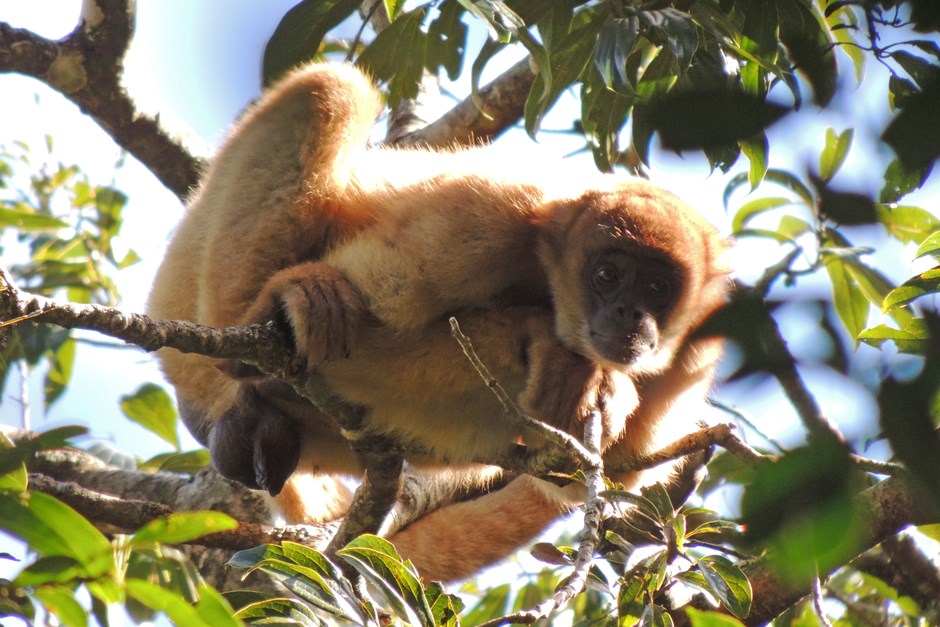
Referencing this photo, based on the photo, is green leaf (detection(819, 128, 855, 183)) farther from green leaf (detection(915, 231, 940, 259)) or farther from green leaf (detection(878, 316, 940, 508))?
green leaf (detection(915, 231, 940, 259))

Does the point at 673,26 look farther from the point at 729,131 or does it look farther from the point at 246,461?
the point at 246,461

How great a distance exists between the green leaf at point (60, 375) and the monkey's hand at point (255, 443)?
3.22 meters

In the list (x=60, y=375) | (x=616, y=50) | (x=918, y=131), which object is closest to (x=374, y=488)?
(x=616, y=50)

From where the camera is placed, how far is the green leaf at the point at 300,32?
4.20m

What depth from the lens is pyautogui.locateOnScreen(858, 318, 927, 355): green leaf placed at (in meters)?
1.04

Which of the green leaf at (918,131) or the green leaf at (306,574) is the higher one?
the green leaf at (918,131)

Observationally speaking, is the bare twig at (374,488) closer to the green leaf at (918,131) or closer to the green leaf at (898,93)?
the green leaf at (898,93)

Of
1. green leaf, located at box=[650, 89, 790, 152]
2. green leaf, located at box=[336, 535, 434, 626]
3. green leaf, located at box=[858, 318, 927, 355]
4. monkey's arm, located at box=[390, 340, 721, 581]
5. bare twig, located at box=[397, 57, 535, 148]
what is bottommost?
monkey's arm, located at box=[390, 340, 721, 581]

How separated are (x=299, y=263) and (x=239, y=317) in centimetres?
41

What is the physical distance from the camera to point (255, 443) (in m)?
4.42

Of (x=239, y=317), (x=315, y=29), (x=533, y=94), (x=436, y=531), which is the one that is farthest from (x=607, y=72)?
(x=436, y=531)

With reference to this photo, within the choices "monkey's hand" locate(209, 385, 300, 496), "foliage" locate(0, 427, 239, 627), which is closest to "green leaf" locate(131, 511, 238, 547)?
"foliage" locate(0, 427, 239, 627)

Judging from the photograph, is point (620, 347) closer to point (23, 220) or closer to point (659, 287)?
point (659, 287)

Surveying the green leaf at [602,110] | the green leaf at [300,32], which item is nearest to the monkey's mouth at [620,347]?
the green leaf at [602,110]
